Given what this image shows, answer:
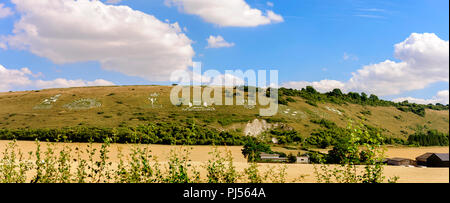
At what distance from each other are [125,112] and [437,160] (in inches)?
2140

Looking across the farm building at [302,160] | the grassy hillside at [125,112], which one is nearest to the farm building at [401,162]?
the farm building at [302,160]

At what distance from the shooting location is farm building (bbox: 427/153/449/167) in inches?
1739

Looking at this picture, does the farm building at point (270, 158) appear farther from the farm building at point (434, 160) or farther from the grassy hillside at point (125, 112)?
the grassy hillside at point (125, 112)

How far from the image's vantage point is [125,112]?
224ft

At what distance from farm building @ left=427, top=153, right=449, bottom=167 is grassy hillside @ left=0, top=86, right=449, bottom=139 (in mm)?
15213

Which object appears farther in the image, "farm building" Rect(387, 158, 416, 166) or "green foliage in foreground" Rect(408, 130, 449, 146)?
"green foliage in foreground" Rect(408, 130, 449, 146)

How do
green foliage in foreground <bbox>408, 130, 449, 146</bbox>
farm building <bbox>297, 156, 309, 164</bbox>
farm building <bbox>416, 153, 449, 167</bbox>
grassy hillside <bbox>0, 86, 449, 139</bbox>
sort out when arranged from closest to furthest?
farm building <bbox>297, 156, 309, 164</bbox> → farm building <bbox>416, 153, 449, 167</bbox> → grassy hillside <bbox>0, 86, 449, 139</bbox> → green foliage in foreground <bbox>408, 130, 449, 146</bbox>

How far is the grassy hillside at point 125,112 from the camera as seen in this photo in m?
62.9

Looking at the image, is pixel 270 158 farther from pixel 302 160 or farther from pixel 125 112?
pixel 125 112

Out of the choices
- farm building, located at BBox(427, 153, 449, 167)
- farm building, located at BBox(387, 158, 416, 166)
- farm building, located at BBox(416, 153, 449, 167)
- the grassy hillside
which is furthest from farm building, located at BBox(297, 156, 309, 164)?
the grassy hillside

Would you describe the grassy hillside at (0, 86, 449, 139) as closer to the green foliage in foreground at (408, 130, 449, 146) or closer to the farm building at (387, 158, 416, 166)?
the green foliage in foreground at (408, 130, 449, 146)

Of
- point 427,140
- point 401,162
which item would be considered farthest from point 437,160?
point 427,140

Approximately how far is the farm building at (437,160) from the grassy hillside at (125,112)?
15213 mm
